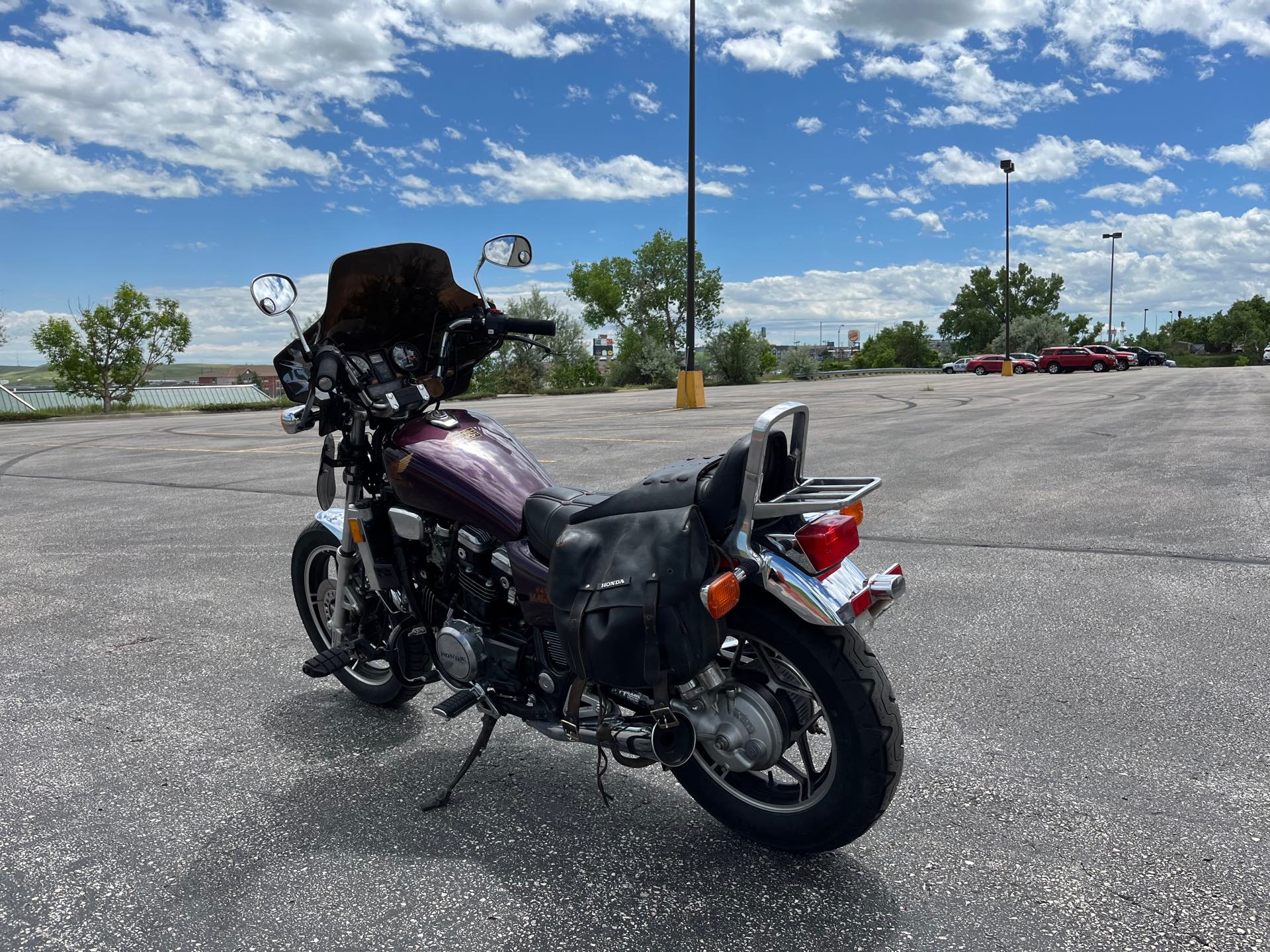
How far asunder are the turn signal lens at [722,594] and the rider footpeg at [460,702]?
1037mm

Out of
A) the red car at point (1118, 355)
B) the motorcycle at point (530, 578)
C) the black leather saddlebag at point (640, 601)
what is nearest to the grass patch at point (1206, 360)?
the red car at point (1118, 355)

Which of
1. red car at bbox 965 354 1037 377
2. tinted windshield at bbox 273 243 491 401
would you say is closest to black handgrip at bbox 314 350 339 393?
tinted windshield at bbox 273 243 491 401

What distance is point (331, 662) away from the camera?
3.50 metres

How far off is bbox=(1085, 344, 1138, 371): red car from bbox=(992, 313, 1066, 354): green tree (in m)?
25.5

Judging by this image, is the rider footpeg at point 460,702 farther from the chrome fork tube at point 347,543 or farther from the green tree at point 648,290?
the green tree at point 648,290

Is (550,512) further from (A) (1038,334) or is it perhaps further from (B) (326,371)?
(A) (1038,334)

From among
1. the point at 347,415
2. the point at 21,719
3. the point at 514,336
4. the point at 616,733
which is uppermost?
the point at 514,336

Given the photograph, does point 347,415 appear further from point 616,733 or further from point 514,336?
point 616,733

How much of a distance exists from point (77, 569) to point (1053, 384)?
36.9 metres

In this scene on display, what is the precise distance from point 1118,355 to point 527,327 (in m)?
60.2

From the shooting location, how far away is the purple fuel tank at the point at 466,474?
2943 millimetres

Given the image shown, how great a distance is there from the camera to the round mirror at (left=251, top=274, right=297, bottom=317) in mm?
3359

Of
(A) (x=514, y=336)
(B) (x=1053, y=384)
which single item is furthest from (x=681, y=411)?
(B) (x=1053, y=384)

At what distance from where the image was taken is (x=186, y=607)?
5.44m
